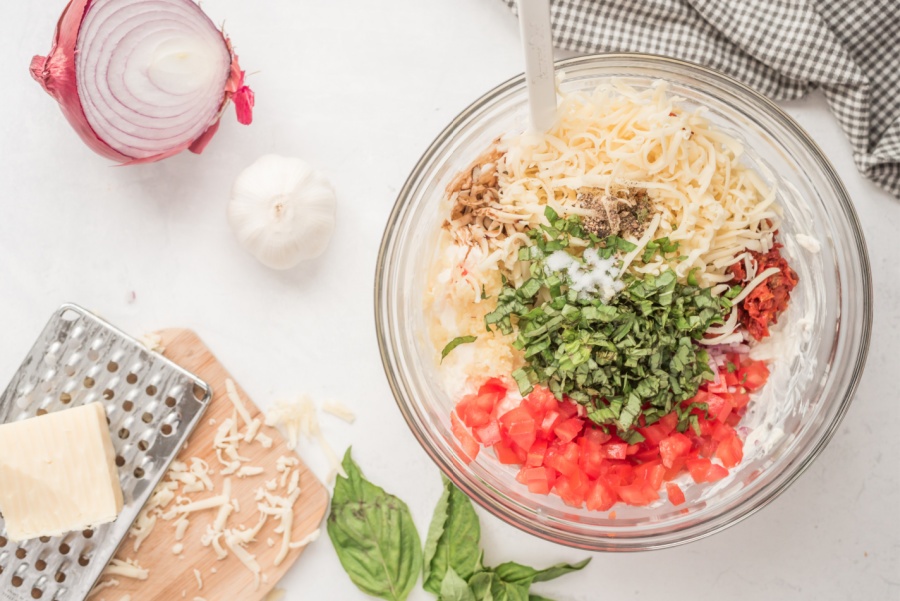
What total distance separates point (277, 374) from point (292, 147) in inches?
25.2

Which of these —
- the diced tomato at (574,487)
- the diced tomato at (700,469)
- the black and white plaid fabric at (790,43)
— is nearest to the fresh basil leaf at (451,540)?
the diced tomato at (574,487)

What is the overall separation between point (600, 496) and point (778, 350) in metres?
0.57

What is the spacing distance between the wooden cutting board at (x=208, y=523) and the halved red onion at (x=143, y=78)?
0.54 meters

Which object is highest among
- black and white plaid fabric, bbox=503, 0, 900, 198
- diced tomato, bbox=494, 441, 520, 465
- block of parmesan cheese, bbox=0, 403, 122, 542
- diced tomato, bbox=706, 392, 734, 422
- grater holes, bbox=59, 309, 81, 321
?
black and white plaid fabric, bbox=503, 0, 900, 198

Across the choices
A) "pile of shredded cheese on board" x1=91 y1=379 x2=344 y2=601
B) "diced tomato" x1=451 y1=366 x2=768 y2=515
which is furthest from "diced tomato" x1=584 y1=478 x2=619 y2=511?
"pile of shredded cheese on board" x1=91 y1=379 x2=344 y2=601

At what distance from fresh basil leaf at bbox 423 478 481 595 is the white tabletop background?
2.5 inches

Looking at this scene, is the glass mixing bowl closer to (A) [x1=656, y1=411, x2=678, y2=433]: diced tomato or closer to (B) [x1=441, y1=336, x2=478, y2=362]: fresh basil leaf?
(B) [x1=441, y1=336, x2=478, y2=362]: fresh basil leaf

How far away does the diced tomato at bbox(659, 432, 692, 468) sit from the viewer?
1.68 metres

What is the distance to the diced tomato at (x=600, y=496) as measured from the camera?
1659 mm

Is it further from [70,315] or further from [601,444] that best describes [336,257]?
[601,444]

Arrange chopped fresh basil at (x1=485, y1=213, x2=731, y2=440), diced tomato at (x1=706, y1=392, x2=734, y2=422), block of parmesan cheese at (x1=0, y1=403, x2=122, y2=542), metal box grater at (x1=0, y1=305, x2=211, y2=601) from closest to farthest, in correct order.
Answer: chopped fresh basil at (x1=485, y1=213, x2=731, y2=440) → diced tomato at (x1=706, y1=392, x2=734, y2=422) → block of parmesan cheese at (x1=0, y1=403, x2=122, y2=542) → metal box grater at (x1=0, y1=305, x2=211, y2=601)

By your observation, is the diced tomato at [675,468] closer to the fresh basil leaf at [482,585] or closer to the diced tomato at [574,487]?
the diced tomato at [574,487]

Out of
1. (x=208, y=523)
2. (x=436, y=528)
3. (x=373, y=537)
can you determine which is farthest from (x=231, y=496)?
(x=436, y=528)

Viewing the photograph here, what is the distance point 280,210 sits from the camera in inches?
76.6
